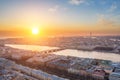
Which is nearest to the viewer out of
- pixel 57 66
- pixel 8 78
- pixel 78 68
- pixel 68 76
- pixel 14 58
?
pixel 8 78

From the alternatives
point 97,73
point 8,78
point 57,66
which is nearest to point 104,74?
point 97,73

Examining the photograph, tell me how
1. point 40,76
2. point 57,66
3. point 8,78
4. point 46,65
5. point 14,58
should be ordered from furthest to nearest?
point 14,58 → point 46,65 → point 57,66 → point 40,76 → point 8,78

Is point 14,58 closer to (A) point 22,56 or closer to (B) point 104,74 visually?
(A) point 22,56

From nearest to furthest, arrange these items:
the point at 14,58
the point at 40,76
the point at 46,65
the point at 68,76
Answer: the point at 40,76 < the point at 68,76 < the point at 46,65 < the point at 14,58

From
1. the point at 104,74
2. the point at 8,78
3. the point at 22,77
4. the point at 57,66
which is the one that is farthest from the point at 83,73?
the point at 8,78

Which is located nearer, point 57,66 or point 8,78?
point 8,78

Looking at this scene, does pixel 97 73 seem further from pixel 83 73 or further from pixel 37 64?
pixel 37 64

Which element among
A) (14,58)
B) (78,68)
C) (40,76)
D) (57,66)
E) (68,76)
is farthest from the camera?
(14,58)

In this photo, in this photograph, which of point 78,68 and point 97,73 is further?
point 78,68
